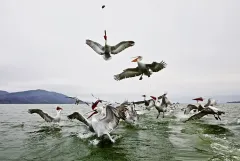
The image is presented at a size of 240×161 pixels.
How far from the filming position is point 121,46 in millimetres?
14617

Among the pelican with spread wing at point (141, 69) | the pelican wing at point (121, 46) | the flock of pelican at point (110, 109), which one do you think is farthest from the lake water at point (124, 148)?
the pelican wing at point (121, 46)

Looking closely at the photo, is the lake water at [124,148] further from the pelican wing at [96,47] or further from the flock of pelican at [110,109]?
the pelican wing at [96,47]

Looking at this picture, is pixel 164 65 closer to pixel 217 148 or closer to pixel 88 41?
pixel 88 41

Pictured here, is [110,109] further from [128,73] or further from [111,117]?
[128,73]

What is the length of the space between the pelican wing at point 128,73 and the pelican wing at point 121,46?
1.99 meters

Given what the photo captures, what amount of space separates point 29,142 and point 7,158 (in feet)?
9.74

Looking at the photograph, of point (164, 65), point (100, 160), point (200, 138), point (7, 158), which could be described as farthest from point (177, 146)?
point (7, 158)

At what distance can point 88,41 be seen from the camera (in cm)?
1441

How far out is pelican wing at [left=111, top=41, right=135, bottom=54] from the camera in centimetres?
1448

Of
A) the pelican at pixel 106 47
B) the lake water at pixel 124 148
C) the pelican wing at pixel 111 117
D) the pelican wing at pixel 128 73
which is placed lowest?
the lake water at pixel 124 148

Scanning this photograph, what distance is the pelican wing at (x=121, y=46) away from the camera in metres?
14.5

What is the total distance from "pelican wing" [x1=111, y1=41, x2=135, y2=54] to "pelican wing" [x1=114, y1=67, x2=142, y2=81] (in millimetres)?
1986

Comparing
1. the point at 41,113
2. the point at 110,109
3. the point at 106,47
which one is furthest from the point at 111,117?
the point at 41,113

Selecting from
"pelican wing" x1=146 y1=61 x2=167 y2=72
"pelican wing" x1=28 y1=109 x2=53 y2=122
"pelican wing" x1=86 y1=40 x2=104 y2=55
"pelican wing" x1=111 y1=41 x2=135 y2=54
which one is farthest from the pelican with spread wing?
"pelican wing" x1=28 y1=109 x2=53 y2=122
